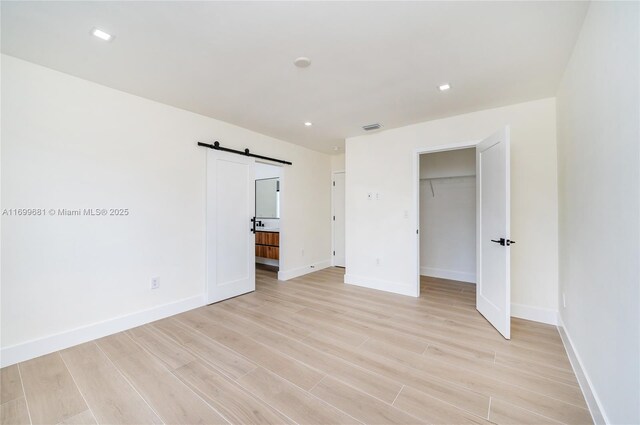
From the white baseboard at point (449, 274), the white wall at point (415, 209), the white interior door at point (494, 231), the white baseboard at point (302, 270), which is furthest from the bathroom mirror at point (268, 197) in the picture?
the white interior door at point (494, 231)

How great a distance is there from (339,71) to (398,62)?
1.68ft

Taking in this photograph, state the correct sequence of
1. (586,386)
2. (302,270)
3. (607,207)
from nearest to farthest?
(607,207)
(586,386)
(302,270)

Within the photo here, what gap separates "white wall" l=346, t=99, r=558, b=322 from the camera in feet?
9.58

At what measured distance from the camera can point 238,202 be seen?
3.86 m

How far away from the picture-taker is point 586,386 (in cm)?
169

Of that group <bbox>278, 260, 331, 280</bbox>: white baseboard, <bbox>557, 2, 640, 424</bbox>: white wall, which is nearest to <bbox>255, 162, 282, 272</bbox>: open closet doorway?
<bbox>278, 260, 331, 280</bbox>: white baseboard

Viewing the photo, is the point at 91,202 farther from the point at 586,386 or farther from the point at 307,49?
the point at 586,386

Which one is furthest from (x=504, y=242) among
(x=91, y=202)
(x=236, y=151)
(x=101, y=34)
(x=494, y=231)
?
(x=91, y=202)

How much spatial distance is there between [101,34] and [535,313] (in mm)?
4823

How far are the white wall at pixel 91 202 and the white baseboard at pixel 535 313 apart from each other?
12.9ft

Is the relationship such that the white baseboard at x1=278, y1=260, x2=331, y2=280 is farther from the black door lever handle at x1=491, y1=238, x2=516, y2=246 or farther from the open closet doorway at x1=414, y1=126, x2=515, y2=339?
the black door lever handle at x1=491, y1=238, x2=516, y2=246

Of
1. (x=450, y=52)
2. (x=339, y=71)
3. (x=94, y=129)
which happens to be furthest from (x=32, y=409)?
(x=450, y=52)

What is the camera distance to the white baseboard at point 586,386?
4.70ft

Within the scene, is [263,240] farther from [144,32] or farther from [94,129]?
[144,32]
